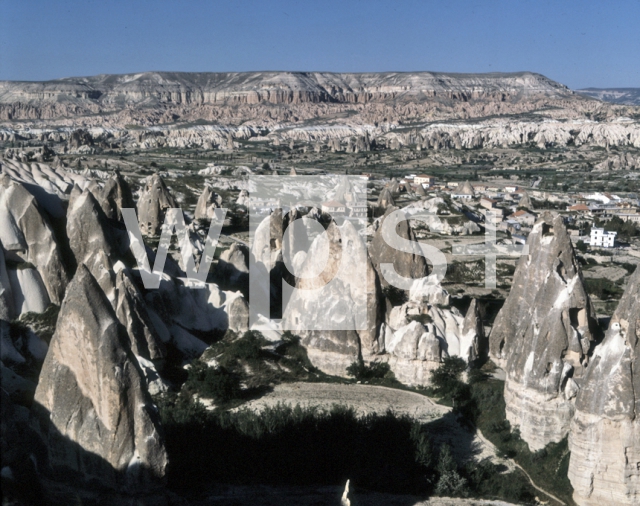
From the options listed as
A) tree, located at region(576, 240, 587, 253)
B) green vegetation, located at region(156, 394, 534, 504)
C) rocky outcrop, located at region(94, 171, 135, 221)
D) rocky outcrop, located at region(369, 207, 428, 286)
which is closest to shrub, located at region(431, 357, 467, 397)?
green vegetation, located at region(156, 394, 534, 504)

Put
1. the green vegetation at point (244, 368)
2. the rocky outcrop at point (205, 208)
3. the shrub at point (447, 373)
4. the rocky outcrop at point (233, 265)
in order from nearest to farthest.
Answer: the green vegetation at point (244, 368) < the shrub at point (447, 373) < the rocky outcrop at point (233, 265) < the rocky outcrop at point (205, 208)

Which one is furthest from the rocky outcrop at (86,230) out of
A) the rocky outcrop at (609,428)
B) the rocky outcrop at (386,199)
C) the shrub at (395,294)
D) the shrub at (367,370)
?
the rocky outcrop at (386,199)

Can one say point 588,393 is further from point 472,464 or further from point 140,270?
point 140,270

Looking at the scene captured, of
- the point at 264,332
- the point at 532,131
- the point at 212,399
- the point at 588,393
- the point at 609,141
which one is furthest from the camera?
the point at 532,131

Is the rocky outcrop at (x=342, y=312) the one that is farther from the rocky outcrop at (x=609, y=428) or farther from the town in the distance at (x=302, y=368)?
the rocky outcrop at (x=609, y=428)

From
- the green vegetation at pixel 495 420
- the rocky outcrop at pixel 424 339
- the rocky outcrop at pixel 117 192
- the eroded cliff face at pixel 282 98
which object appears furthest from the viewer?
the eroded cliff face at pixel 282 98

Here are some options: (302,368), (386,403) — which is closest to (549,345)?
(386,403)

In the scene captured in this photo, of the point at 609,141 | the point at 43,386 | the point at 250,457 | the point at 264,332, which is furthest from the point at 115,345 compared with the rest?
the point at 609,141
